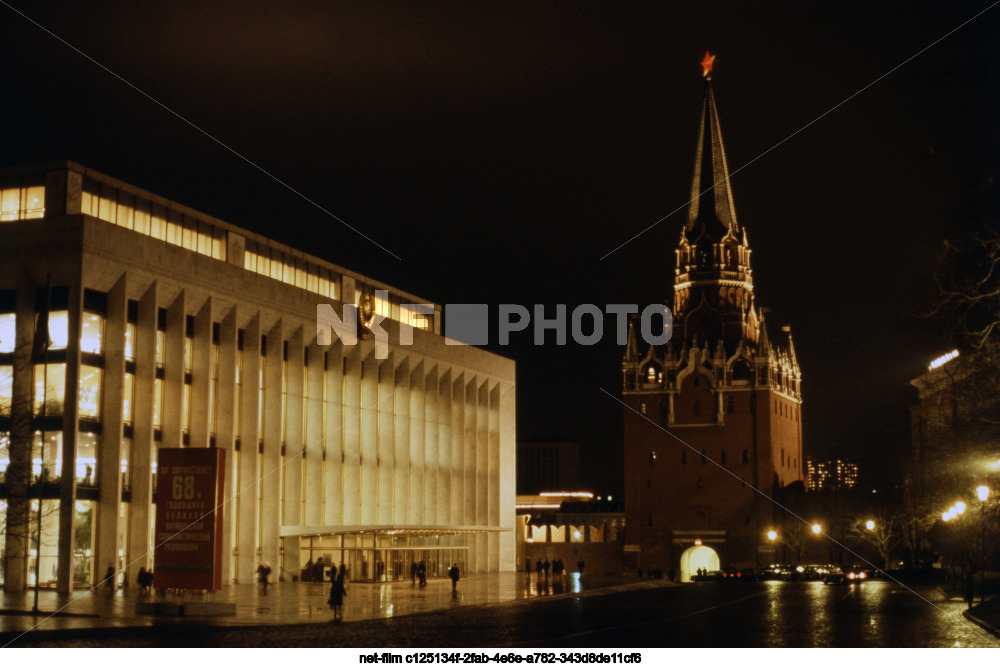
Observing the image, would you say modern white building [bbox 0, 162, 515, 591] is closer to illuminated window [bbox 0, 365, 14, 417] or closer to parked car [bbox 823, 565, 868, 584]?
illuminated window [bbox 0, 365, 14, 417]

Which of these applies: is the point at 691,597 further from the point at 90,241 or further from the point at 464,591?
the point at 90,241

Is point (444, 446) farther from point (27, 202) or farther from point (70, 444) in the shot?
point (27, 202)

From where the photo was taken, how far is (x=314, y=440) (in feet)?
212

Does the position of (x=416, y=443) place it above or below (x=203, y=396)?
below

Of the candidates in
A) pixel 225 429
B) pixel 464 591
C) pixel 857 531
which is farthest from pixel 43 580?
pixel 857 531

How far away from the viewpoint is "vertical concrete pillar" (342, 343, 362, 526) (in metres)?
67.9

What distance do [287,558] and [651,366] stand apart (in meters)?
71.1

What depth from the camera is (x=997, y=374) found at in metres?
29.1

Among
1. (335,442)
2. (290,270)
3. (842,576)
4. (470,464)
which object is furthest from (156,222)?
(842,576)

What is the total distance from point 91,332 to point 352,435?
67.2ft

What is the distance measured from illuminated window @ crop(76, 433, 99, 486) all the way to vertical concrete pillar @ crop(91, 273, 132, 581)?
0.78ft

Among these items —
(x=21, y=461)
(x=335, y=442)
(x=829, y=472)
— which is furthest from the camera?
(x=829, y=472)

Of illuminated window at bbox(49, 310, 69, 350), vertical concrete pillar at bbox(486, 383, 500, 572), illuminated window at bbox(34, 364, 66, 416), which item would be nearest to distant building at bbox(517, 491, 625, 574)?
vertical concrete pillar at bbox(486, 383, 500, 572)

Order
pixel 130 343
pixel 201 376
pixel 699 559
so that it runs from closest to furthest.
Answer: pixel 130 343
pixel 201 376
pixel 699 559
